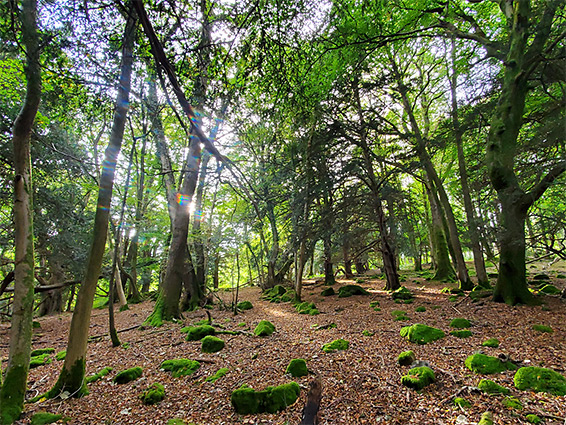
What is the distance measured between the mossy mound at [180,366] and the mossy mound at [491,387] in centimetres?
387

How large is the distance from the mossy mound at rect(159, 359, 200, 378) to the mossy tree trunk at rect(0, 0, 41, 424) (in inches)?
72.5

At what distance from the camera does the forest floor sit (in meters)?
2.54

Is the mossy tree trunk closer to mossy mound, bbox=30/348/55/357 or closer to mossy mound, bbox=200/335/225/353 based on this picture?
mossy mound, bbox=200/335/225/353

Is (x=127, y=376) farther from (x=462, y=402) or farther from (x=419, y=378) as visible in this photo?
(x=462, y=402)

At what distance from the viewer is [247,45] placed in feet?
8.75

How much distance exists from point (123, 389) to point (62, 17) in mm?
4827

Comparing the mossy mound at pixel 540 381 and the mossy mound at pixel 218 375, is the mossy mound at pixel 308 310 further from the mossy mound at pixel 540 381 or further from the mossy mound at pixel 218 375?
the mossy mound at pixel 540 381

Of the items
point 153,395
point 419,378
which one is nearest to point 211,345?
point 153,395

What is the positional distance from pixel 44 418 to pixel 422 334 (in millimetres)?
5239

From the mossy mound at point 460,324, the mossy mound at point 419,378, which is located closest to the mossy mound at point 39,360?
the mossy mound at point 419,378

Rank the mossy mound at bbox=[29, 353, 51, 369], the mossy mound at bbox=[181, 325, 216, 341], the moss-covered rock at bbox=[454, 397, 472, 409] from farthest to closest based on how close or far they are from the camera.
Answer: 1. the mossy mound at bbox=[181, 325, 216, 341]
2. the mossy mound at bbox=[29, 353, 51, 369]
3. the moss-covered rock at bbox=[454, 397, 472, 409]

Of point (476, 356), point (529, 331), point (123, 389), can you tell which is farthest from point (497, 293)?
point (123, 389)

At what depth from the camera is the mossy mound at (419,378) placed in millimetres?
2865

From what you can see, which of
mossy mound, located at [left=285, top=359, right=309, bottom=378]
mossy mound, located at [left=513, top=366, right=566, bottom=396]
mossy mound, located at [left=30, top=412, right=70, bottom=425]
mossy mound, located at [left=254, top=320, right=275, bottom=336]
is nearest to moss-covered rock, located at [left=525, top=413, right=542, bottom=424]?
mossy mound, located at [left=513, top=366, right=566, bottom=396]
